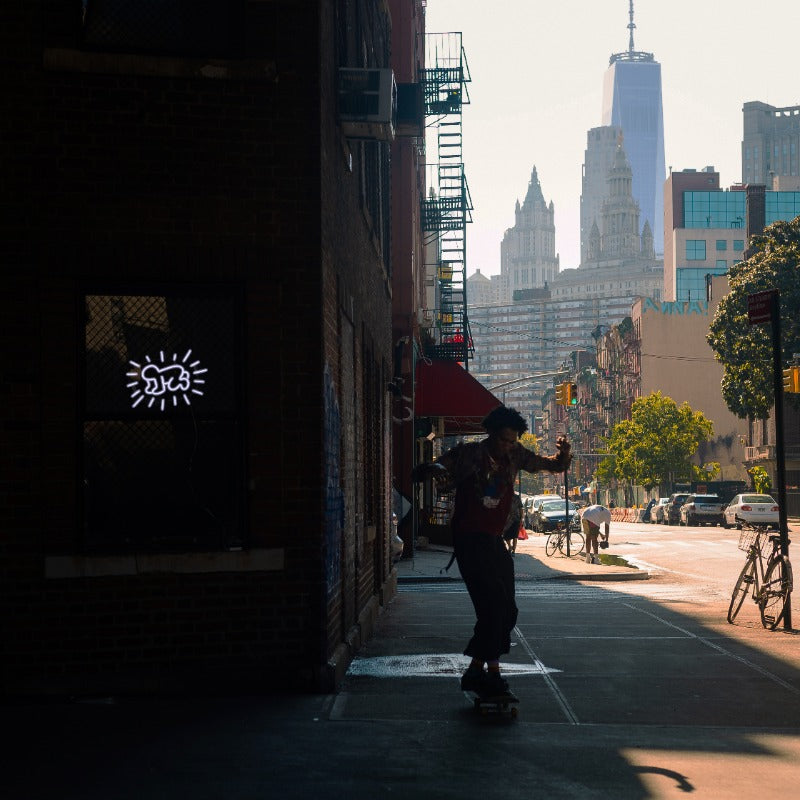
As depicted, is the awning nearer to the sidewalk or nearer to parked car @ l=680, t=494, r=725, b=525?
the sidewalk

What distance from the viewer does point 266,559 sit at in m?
8.36

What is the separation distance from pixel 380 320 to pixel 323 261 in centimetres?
788

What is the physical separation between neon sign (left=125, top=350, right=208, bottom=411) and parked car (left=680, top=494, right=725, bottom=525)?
177 ft

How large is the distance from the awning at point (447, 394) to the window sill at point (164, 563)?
801 inches

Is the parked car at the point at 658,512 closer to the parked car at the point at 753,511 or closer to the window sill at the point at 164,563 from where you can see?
the parked car at the point at 753,511


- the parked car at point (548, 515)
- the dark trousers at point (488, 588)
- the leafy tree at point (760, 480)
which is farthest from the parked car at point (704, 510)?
the dark trousers at point (488, 588)

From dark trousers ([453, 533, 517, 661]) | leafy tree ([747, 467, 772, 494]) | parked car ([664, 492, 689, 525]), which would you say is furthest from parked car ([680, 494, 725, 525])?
dark trousers ([453, 533, 517, 661])

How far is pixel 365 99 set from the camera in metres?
10.4

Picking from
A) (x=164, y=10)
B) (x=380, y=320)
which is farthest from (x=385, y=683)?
(x=380, y=320)

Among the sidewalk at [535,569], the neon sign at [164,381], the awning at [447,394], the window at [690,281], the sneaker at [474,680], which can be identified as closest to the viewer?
the sneaker at [474,680]

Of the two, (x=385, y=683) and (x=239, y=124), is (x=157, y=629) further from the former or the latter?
(x=239, y=124)

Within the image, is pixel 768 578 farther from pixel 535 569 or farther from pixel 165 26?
pixel 535 569

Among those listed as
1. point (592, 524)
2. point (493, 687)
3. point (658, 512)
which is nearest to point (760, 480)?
point (658, 512)

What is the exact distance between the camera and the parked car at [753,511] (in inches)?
2050
